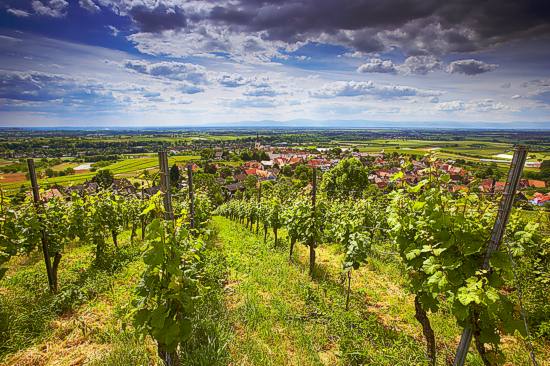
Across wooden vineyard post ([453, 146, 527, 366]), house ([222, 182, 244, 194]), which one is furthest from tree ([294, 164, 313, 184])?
wooden vineyard post ([453, 146, 527, 366])

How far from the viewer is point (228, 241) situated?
46.1ft

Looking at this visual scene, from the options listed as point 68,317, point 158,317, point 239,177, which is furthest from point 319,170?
point 158,317

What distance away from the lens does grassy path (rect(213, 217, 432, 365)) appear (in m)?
4.74

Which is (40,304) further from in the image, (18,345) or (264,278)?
(264,278)

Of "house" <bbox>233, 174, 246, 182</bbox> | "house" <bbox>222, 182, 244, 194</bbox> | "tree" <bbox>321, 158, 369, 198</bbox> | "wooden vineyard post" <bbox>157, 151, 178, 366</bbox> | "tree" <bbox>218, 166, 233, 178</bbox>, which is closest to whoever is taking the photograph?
"wooden vineyard post" <bbox>157, 151, 178, 366</bbox>

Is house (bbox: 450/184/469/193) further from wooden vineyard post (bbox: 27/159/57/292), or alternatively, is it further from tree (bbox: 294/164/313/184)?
tree (bbox: 294/164/313/184)

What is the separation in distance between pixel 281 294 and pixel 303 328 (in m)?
1.70

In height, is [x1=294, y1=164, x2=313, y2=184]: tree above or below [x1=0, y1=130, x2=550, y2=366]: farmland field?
below

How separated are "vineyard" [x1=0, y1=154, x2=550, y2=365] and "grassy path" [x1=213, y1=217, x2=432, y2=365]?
3 cm

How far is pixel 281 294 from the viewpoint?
7211 mm

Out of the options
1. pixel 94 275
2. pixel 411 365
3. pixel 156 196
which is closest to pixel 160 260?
pixel 156 196

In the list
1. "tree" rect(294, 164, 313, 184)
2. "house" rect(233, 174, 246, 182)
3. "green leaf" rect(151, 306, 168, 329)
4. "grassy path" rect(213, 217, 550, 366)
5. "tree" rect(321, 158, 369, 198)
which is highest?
Result: "green leaf" rect(151, 306, 168, 329)

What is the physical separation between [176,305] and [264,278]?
480 centimetres

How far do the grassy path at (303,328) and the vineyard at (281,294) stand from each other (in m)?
0.03
